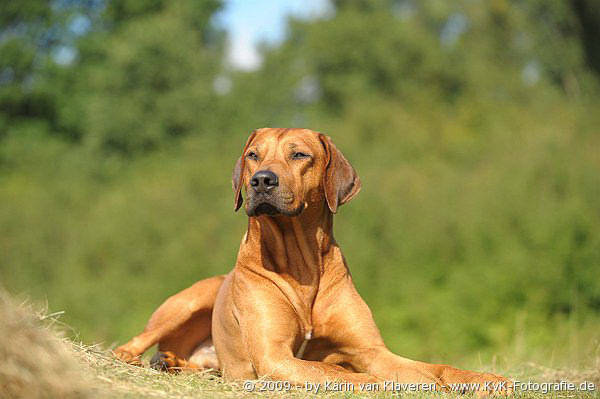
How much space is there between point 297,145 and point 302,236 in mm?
742

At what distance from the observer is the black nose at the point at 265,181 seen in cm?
583

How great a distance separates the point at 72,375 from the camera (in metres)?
3.70

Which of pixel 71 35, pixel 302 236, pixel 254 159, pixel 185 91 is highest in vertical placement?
pixel 71 35

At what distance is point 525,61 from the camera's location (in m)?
34.4

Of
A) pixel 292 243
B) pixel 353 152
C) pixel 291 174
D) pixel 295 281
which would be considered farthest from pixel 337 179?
pixel 353 152

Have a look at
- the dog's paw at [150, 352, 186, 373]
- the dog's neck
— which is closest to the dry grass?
the dog's paw at [150, 352, 186, 373]

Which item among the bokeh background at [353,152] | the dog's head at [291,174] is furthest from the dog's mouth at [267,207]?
the bokeh background at [353,152]

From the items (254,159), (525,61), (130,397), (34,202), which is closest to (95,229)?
(34,202)

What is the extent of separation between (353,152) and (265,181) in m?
23.8

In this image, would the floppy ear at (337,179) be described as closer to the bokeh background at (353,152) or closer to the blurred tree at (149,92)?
the bokeh background at (353,152)

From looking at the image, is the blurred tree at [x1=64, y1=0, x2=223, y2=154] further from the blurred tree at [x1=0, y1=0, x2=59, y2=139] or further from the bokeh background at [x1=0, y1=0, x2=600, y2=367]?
the blurred tree at [x1=0, y1=0, x2=59, y2=139]

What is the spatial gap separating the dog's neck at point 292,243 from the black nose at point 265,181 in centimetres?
48

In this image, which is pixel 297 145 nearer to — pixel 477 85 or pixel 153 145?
pixel 153 145

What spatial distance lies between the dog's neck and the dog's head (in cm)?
19
